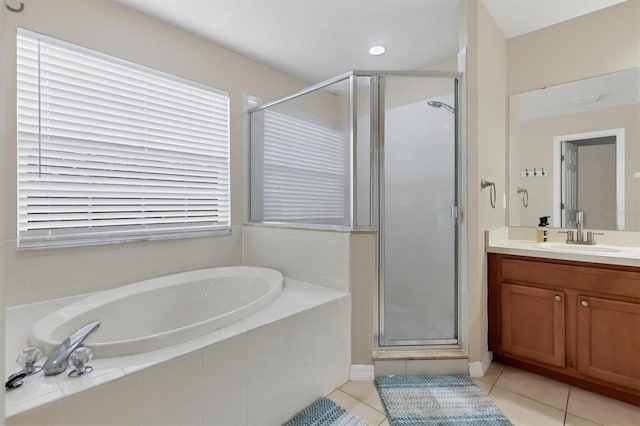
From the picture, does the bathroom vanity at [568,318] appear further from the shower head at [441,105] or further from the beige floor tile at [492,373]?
the shower head at [441,105]

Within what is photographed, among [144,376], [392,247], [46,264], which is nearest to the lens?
A: [144,376]

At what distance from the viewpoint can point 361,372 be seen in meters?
1.98

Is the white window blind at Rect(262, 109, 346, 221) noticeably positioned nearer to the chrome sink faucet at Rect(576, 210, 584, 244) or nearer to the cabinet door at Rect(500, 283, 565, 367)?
the cabinet door at Rect(500, 283, 565, 367)

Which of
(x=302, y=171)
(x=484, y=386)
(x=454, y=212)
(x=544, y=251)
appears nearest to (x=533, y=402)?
(x=484, y=386)

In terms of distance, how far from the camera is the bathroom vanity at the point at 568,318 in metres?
1.67

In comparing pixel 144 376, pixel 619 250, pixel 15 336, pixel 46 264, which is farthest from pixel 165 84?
pixel 619 250

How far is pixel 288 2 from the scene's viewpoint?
6.70 feet

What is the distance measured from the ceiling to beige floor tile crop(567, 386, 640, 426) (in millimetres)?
2429

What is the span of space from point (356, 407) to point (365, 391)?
0.16m

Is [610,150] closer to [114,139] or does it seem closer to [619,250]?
[619,250]

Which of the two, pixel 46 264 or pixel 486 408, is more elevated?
pixel 46 264

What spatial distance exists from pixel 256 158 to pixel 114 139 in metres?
1.09

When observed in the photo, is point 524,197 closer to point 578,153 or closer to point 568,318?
point 578,153

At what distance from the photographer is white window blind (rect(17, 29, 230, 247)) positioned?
1.76m
